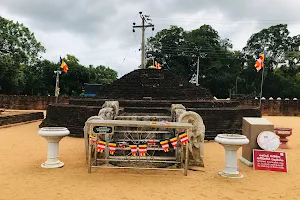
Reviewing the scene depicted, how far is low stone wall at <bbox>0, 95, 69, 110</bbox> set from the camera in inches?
993

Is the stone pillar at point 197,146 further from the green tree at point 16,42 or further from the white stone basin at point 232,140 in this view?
the green tree at point 16,42

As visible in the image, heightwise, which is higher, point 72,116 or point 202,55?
point 202,55

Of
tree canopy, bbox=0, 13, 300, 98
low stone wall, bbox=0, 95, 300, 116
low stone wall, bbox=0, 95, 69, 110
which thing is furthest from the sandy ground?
tree canopy, bbox=0, 13, 300, 98

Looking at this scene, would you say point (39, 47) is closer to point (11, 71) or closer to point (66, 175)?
point (11, 71)

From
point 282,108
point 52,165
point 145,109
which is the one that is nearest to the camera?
point 52,165

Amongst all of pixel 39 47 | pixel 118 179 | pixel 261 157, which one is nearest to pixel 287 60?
pixel 39 47

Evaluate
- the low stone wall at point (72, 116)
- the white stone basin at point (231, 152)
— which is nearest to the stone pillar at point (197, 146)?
the white stone basin at point (231, 152)

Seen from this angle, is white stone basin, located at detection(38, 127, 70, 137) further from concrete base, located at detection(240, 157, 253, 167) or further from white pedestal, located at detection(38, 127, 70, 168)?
concrete base, located at detection(240, 157, 253, 167)

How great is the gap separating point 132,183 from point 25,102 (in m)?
23.6

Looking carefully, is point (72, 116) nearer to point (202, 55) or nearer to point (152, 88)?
point (152, 88)

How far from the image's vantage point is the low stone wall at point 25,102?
25234 mm

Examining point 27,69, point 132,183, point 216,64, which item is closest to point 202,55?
point 216,64

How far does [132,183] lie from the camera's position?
14.5ft

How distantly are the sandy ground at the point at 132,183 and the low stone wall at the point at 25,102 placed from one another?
803 inches
